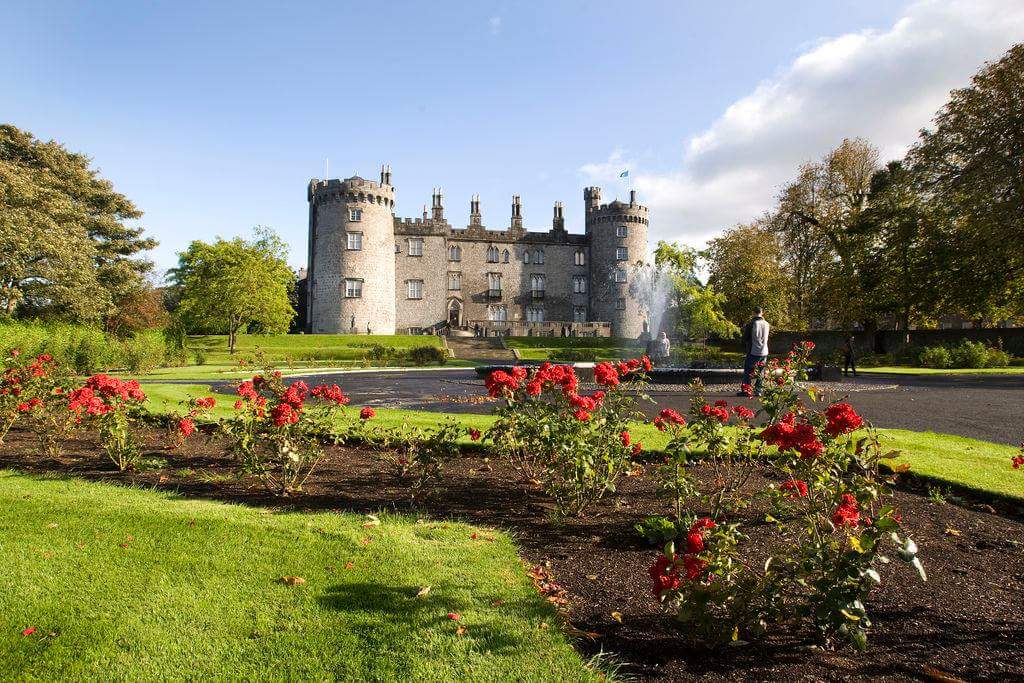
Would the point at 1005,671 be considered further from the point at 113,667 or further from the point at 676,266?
the point at 676,266

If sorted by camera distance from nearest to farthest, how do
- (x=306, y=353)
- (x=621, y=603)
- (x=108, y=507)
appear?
(x=621, y=603), (x=108, y=507), (x=306, y=353)

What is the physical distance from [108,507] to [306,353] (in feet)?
102

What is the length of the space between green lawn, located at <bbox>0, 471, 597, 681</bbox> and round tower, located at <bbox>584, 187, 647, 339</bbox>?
55542 mm

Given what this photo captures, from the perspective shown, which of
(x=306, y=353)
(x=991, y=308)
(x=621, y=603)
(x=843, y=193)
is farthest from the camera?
(x=843, y=193)

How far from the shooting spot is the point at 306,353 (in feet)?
114

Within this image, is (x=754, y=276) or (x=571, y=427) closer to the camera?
(x=571, y=427)

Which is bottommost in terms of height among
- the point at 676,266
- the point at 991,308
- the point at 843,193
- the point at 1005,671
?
the point at 1005,671

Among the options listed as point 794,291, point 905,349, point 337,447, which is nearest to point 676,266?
point 794,291

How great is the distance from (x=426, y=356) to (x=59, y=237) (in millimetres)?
17800

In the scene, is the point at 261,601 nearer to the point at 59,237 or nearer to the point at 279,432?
the point at 279,432

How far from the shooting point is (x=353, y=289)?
51.7 m

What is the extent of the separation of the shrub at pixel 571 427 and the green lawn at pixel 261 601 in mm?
858

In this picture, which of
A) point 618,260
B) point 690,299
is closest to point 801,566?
point 690,299

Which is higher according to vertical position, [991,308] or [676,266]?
[676,266]
